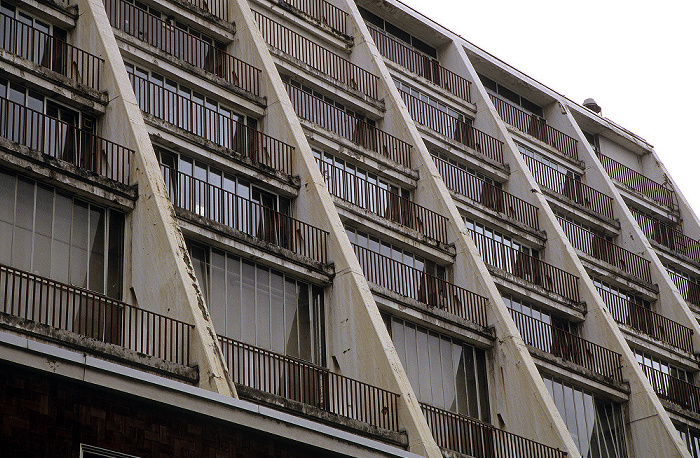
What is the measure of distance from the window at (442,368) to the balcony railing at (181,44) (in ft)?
27.1

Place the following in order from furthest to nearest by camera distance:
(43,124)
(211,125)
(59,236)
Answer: (211,125) → (43,124) → (59,236)

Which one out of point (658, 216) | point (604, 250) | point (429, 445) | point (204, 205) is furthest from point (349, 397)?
point (658, 216)

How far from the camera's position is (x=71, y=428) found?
18.5 meters

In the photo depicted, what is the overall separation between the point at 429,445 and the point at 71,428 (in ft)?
31.0

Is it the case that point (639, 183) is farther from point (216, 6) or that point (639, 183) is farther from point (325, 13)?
point (216, 6)

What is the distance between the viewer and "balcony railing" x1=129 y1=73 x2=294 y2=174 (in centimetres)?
2981

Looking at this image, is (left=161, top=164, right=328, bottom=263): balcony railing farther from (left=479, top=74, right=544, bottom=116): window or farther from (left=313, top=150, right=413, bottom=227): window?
(left=479, top=74, right=544, bottom=116): window

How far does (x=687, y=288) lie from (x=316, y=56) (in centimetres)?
1839

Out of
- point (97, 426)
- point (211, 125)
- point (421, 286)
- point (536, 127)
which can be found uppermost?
point (536, 127)

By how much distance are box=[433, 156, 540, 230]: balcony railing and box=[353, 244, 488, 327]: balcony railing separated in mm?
5592

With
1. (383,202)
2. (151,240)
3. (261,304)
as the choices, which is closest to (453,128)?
(383,202)

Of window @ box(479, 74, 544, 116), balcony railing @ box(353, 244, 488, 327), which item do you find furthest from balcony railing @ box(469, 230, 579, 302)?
window @ box(479, 74, 544, 116)

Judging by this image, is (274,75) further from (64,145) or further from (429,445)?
(429,445)

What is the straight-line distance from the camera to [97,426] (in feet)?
61.9
